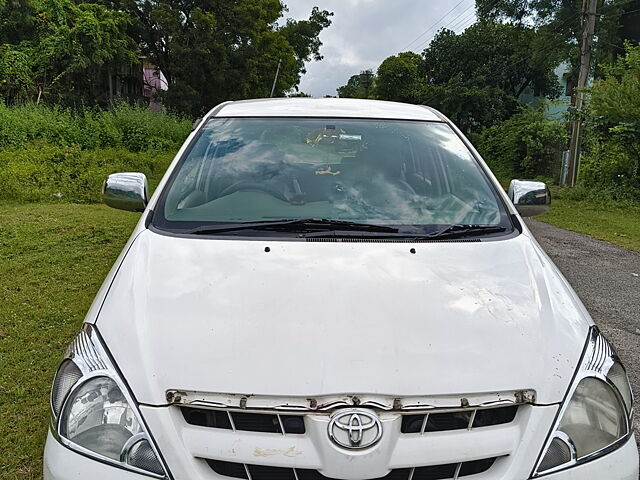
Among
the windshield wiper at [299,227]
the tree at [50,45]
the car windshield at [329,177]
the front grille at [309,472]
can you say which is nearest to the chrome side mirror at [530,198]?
the car windshield at [329,177]

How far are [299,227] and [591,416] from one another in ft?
4.03

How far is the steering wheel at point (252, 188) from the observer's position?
256cm

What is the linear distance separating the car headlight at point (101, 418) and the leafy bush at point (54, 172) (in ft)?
29.3

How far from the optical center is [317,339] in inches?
64.6

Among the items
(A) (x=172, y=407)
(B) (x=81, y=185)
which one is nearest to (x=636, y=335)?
(A) (x=172, y=407)

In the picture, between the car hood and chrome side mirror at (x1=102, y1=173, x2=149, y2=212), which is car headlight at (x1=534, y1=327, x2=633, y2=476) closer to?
the car hood

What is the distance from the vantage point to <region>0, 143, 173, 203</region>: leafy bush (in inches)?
379

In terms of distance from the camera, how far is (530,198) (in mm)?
2951

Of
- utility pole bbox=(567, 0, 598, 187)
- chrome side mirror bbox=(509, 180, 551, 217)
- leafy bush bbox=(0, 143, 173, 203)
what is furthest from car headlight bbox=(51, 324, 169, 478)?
utility pole bbox=(567, 0, 598, 187)

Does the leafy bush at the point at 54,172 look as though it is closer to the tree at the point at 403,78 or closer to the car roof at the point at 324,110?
the car roof at the point at 324,110

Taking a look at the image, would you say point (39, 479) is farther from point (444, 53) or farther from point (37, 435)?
point (444, 53)

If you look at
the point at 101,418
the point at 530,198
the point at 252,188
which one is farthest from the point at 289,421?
the point at 530,198

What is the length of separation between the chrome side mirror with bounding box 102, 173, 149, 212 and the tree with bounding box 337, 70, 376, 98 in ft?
181

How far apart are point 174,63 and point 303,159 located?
2491 cm
